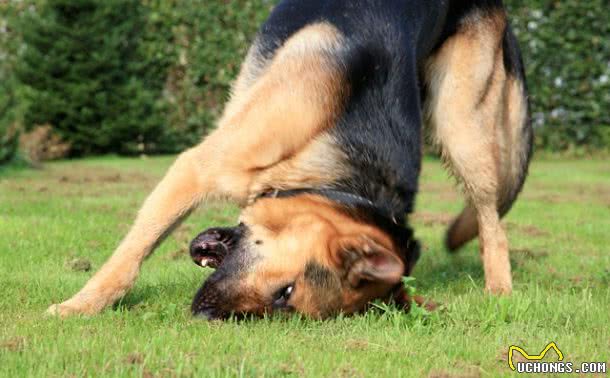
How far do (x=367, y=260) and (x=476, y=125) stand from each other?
2.26 metres

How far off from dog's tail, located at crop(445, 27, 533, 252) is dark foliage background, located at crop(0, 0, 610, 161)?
8.67m

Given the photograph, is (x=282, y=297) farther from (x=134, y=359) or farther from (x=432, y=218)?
(x=432, y=218)

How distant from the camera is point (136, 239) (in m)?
4.04

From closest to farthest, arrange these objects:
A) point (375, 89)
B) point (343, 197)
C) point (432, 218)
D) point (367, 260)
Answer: point (367, 260) → point (343, 197) → point (375, 89) → point (432, 218)

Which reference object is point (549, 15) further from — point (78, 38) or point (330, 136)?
point (330, 136)

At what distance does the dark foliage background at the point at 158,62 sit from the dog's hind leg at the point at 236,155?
10.2 m

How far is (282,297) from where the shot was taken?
3660 millimetres

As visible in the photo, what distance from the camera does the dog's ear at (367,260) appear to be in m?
3.59

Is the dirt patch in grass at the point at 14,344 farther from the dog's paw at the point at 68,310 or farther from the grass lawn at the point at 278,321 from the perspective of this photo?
the dog's paw at the point at 68,310

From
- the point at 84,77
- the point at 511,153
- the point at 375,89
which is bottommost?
the point at 84,77

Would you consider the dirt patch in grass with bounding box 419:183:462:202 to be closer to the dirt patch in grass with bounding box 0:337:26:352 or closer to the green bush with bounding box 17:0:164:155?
the green bush with bounding box 17:0:164:155

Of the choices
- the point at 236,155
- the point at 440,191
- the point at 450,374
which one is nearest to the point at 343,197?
the point at 236,155

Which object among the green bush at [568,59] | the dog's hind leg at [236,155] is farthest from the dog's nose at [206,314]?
the green bush at [568,59]

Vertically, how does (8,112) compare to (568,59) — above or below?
above
